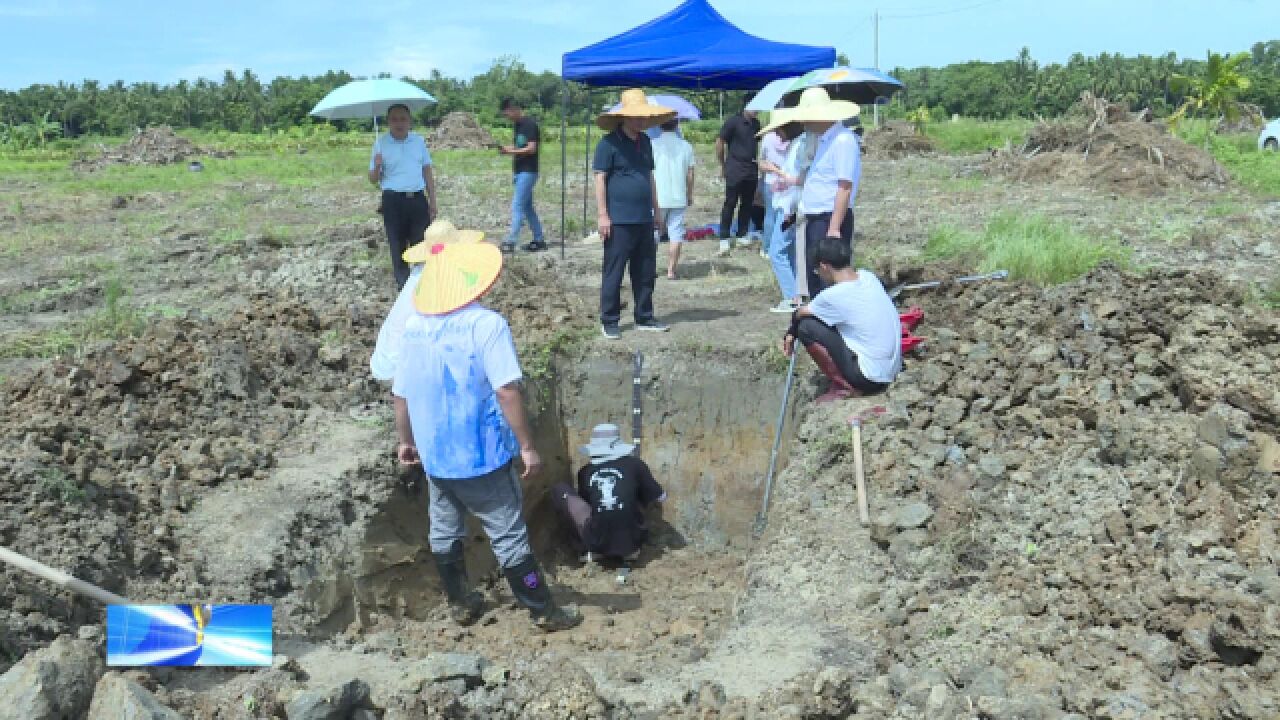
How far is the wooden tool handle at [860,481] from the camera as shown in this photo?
16.2ft

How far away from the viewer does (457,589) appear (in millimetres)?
4832

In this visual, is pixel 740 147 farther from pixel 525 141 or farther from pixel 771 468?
pixel 771 468

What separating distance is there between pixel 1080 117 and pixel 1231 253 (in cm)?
1138

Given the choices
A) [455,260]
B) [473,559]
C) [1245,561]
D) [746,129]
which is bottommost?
[473,559]

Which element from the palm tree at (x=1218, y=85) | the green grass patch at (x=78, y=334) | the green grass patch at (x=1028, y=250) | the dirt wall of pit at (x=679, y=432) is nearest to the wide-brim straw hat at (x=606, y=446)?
the dirt wall of pit at (x=679, y=432)

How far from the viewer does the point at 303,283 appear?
900 centimetres

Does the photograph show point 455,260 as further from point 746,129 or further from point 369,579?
point 746,129

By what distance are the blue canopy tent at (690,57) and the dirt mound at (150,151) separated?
75.1ft

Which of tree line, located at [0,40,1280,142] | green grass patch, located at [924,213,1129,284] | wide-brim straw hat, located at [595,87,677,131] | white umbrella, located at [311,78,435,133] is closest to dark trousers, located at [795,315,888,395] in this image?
wide-brim straw hat, located at [595,87,677,131]

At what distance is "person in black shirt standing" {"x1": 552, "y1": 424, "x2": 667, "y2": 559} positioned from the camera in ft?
19.7

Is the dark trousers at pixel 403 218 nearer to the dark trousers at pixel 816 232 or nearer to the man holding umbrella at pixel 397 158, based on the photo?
the man holding umbrella at pixel 397 158

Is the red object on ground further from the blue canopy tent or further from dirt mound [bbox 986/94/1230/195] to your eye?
dirt mound [bbox 986/94/1230/195]

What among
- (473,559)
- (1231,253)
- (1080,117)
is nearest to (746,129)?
(1231,253)

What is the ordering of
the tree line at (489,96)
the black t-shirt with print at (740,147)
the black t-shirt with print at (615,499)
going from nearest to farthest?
the black t-shirt with print at (615,499), the black t-shirt with print at (740,147), the tree line at (489,96)
